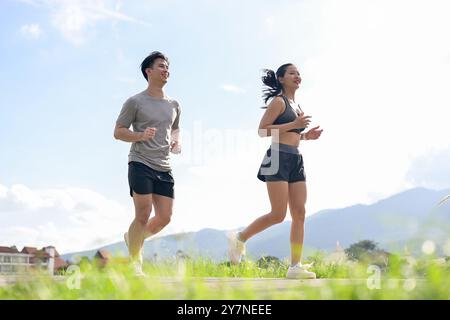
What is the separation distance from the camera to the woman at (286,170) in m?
6.44

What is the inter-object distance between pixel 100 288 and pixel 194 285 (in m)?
0.69

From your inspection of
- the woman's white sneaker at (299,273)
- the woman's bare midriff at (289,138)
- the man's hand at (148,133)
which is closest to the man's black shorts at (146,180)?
the man's hand at (148,133)

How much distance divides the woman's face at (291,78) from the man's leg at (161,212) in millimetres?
1820

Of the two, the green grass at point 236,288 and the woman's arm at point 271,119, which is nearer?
the green grass at point 236,288

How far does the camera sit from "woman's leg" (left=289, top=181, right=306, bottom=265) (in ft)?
21.4

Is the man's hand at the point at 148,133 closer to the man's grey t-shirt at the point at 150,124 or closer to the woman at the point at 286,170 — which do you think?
the man's grey t-shirt at the point at 150,124

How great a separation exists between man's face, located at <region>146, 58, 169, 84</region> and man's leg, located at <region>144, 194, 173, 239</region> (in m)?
1.19

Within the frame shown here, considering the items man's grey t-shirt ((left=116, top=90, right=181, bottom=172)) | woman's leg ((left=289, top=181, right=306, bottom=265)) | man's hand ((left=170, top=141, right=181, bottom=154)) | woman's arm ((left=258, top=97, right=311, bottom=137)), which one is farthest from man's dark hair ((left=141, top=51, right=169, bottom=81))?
woman's leg ((left=289, top=181, right=306, bottom=265))

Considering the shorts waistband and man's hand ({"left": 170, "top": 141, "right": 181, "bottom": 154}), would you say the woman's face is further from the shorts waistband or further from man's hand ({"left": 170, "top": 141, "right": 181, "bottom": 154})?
man's hand ({"left": 170, "top": 141, "right": 181, "bottom": 154})

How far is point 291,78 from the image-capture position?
6836mm

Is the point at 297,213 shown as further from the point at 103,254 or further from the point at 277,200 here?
the point at 103,254
